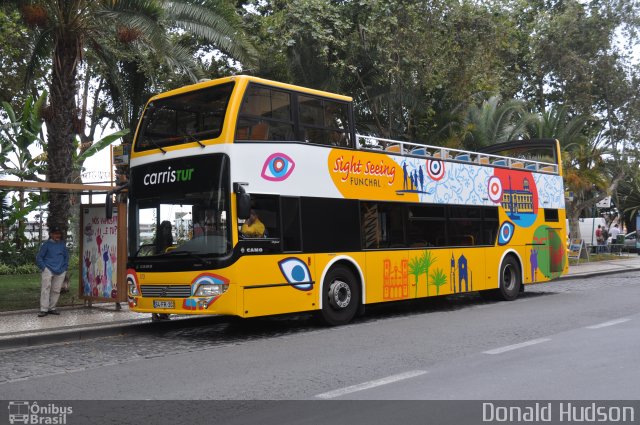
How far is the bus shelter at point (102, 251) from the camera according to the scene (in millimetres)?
13633

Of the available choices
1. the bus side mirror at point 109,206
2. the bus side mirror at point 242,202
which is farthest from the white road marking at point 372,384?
the bus side mirror at point 109,206

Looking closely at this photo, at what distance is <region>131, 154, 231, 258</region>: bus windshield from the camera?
1020 centimetres

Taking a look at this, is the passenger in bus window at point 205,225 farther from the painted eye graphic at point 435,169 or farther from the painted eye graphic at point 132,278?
the painted eye graphic at point 435,169

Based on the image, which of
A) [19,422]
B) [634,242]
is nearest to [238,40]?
[19,422]

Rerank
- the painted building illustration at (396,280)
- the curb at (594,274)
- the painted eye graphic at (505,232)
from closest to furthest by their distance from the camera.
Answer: the painted building illustration at (396,280), the painted eye graphic at (505,232), the curb at (594,274)

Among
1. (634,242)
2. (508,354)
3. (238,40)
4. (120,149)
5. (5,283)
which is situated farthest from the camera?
(634,242)

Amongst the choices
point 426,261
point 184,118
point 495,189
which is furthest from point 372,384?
point 495,189

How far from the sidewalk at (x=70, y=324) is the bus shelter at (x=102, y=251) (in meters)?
0.40

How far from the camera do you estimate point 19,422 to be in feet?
19.1

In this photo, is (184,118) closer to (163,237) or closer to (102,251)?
(163,237)

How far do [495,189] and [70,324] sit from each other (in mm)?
9816

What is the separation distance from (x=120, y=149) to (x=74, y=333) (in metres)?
5.30

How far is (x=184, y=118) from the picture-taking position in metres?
11.0

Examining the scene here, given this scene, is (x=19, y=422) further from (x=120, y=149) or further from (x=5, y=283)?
(x=5, y=283)
